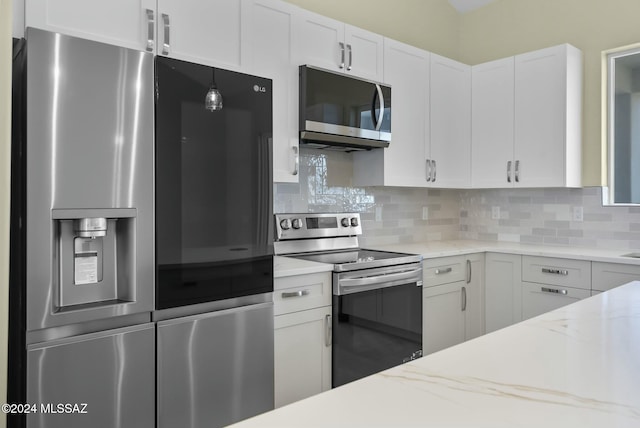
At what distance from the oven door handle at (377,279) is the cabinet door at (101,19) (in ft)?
4.99

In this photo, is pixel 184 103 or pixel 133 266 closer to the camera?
pixel 133 266

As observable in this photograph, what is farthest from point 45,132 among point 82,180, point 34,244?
point 34,244

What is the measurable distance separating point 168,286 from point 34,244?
488 millimetres

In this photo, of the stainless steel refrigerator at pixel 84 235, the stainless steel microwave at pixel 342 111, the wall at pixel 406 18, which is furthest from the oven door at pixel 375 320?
the wall at pixel 406 18

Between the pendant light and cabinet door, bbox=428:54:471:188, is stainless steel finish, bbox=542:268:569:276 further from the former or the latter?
the pendant light

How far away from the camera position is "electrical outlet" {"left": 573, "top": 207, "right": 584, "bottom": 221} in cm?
368

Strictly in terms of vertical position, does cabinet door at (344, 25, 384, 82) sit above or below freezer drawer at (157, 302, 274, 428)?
above

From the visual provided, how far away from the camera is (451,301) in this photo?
3371 mm

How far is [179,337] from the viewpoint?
1.87 metres

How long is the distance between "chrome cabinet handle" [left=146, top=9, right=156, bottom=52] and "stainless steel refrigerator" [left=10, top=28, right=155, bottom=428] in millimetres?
455

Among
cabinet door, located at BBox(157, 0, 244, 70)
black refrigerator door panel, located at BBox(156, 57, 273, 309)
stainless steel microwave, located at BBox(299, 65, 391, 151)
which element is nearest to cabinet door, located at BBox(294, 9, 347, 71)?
stainless steel microwave, located at BBox(299, 65, 391, 151)

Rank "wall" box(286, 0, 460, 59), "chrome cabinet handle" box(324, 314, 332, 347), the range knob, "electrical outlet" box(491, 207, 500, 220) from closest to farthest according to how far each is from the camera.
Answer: "chrome cabinet handle" box(324, 314, 332, 347) → the range knob → "wall" box(286, 0, 460, 59) → "electrical outlet" box(491, 207, 500, 220)

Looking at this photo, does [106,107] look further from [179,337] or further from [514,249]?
[514,249]

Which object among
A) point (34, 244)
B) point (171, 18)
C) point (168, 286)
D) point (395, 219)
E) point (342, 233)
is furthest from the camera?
point (395, 219)
